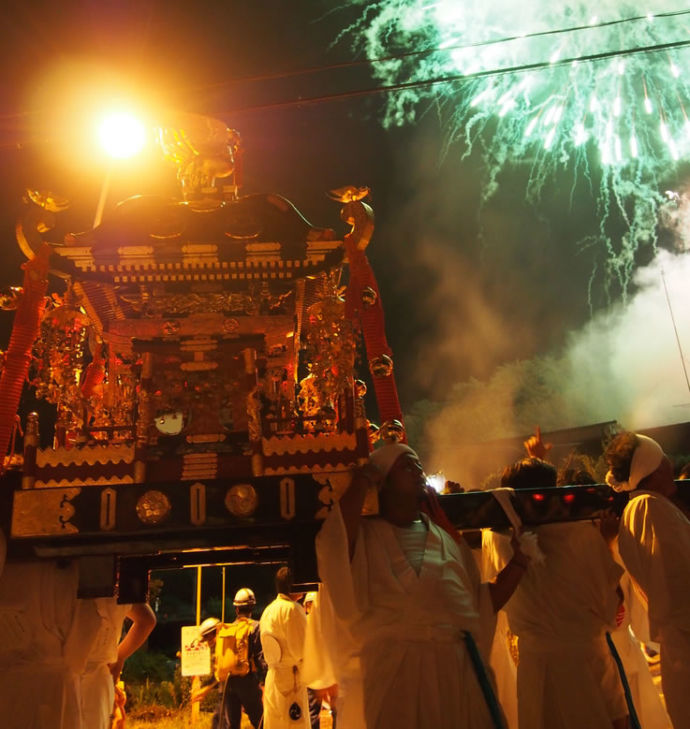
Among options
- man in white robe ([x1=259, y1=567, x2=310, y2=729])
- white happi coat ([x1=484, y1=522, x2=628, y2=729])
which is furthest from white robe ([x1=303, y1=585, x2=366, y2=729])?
man in white robe ([x1=259, y1=567, x2=310, y2=729])

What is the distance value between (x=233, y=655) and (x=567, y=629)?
5.33 meters

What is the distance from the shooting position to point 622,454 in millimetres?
4285

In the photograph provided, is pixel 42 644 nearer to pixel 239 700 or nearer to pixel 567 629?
pixel 567 629

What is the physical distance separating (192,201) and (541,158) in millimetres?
22187

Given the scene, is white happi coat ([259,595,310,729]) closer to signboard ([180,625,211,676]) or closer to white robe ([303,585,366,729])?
signboard ([180,625,211,676])

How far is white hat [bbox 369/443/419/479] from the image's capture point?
3.92 metres

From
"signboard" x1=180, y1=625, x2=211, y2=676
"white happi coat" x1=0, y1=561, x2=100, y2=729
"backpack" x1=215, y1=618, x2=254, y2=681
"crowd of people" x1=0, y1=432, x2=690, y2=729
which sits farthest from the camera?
"signboard" x1=180, y1=625, x2=211, y2=676

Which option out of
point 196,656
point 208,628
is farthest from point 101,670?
point 196,656

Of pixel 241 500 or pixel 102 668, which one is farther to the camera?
pixel 102 668

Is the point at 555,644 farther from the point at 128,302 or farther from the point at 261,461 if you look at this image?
the point at 128,302

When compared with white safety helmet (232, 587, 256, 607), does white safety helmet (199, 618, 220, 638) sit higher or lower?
lower

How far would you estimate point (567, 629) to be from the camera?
4234 millimetres

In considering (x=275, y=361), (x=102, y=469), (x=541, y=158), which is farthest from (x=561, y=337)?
(x=102, y=469)

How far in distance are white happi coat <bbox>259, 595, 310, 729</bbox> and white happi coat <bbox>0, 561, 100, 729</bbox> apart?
3.21 meters
